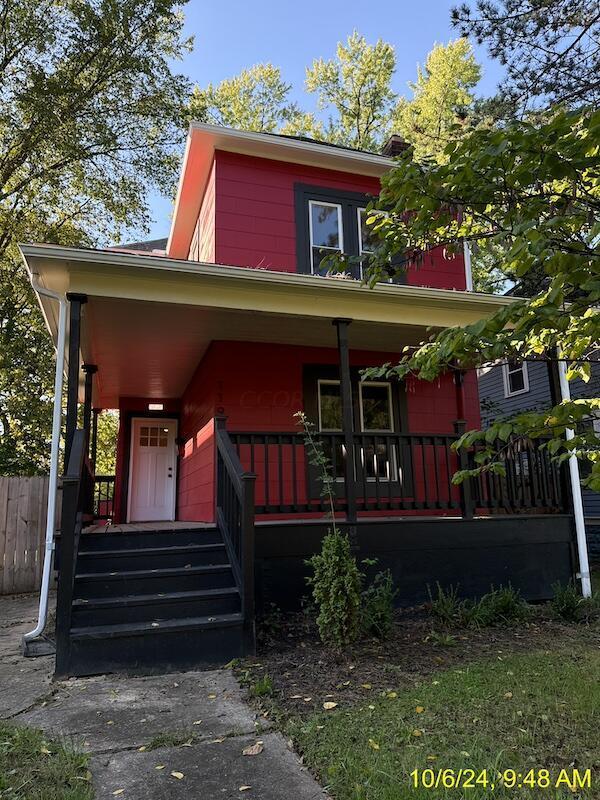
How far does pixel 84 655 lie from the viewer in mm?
4266

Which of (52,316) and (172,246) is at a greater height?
(172,246)

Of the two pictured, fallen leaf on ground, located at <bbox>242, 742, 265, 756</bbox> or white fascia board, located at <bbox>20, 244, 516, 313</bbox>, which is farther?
white fascia board, located at <bbox>20, 244, 516, 313</bbox>

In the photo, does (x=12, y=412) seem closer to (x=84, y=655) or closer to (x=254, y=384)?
(x=254, y=384)

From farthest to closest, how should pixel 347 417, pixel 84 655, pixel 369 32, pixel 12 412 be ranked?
pixel 369 32 → pixel 12 412 → pixel 347 417 → pixel 84 655

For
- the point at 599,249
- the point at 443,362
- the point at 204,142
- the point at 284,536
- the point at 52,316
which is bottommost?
the point at 284,536

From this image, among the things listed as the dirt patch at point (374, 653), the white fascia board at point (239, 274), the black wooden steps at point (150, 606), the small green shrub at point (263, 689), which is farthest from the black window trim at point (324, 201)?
the small green shrub at point (263, 689)

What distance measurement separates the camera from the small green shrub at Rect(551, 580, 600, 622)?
19.1ft

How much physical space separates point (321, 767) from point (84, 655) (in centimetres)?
234

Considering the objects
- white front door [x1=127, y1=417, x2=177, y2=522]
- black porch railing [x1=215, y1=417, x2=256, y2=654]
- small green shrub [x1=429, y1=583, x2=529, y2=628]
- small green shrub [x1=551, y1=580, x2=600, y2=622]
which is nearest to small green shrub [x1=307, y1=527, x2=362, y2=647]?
black porch railing [x1=215, y1=417, x2=256, y2=654]

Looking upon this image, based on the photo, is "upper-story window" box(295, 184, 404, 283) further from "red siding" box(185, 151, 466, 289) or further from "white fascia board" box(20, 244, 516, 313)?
"white fascia board" box(20, 244, 516, 313)

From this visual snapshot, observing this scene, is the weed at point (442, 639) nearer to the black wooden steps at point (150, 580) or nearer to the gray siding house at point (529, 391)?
Answer: the black wooden steps at point (150, 580)

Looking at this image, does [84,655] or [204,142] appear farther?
[204,142]

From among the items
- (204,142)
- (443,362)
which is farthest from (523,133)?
(204,142)

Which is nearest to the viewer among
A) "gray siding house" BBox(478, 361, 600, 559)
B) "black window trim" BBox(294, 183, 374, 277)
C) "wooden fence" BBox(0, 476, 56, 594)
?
"black window trim" BBox(294, 183, 374, 277)
